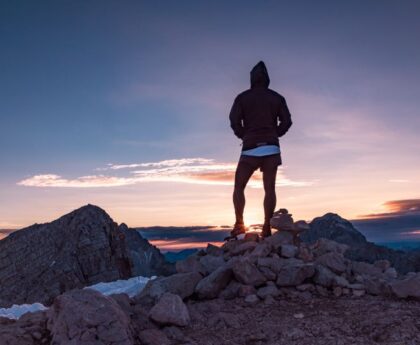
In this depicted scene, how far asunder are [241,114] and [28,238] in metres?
10.7

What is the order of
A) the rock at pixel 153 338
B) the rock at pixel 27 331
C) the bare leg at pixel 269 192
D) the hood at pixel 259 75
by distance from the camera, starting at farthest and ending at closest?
the hood at pixel 259 75 → the bare leg at pixel 269 192 → the rock at pixel 153 338 → the rock at pixel 27 331

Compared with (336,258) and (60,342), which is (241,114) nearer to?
(336,258)

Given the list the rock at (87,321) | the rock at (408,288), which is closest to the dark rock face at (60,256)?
the rock at (87,321)

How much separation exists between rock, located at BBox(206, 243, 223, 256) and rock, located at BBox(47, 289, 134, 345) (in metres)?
4.35

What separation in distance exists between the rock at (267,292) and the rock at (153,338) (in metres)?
2.31

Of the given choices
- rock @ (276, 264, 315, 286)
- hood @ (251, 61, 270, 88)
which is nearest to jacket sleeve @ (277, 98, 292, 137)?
hood @ (251, 61, 270, 88)

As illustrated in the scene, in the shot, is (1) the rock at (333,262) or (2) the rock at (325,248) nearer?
(1) the rock at (333,262)

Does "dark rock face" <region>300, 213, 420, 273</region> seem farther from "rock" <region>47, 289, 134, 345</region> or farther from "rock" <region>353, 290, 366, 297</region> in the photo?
"rock" <region>47, 289, 134, 345</region>

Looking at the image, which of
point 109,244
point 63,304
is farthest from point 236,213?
point 109,244

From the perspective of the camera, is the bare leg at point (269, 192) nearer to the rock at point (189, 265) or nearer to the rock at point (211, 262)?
the rock at point (211, 262)

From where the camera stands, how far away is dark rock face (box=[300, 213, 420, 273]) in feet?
149

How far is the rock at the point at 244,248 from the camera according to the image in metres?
10.8

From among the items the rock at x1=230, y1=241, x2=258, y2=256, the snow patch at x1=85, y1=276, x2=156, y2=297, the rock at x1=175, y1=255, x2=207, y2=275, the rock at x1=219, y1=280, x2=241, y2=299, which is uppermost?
the rock at x1=230, y1=241, x2=258, y2=256

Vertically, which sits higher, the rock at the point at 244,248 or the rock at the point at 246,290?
the rock at the point at 244,248
